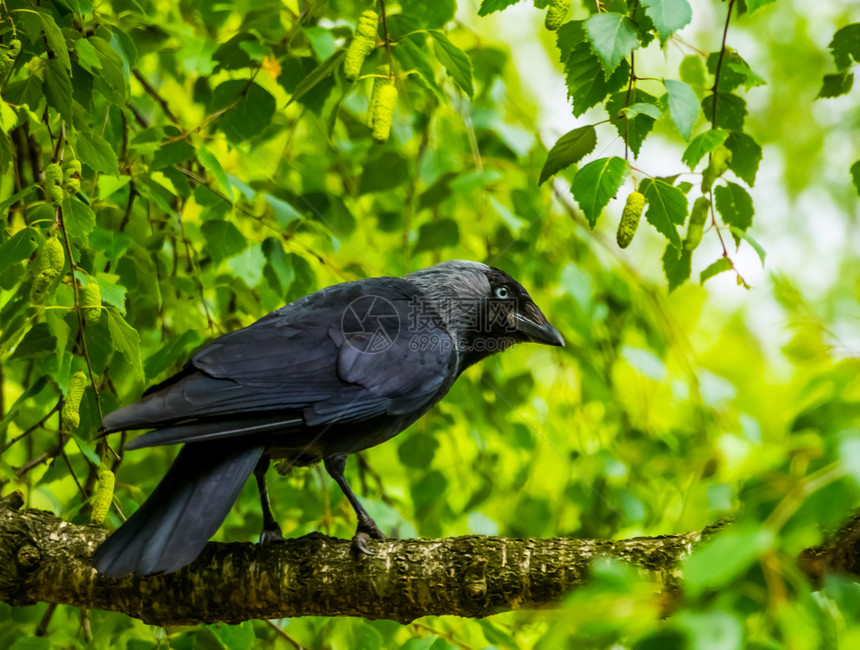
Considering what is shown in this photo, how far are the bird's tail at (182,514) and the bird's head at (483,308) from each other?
4.56 ft

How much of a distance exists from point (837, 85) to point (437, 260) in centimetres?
214

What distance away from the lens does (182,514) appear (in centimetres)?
250

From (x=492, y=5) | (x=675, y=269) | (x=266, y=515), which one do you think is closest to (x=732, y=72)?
(x=675, y=269)

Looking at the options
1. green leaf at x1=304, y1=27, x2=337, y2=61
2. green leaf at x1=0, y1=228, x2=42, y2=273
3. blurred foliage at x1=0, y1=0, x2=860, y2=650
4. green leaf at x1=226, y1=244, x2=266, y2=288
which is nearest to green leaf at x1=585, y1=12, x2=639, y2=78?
blurred foliage at x1=0, y1=0, x2=860, y2=650

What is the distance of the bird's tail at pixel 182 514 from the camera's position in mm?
2372

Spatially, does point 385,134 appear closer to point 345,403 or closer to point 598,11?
point 598,11

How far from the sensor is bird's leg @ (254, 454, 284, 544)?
10.1 feet

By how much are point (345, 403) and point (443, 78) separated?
187 cm

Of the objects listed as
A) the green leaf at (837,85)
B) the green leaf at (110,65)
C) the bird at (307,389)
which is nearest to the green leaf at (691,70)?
the green leaf at (837,85)

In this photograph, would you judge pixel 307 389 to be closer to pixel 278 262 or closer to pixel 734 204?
pixel 278 262

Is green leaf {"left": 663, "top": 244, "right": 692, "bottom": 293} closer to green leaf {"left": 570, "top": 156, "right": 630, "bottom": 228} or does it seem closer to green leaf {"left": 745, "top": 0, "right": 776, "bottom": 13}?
green leaf {"left": 570, "top": 156, "right": 630, "bottom": 228}

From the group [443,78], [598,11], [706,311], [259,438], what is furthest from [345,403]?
[706,311]

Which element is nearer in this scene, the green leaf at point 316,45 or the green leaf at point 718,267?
the green leaf at point 718,267

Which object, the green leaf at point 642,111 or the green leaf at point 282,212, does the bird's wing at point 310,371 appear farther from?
the green leaf at point 642,111
